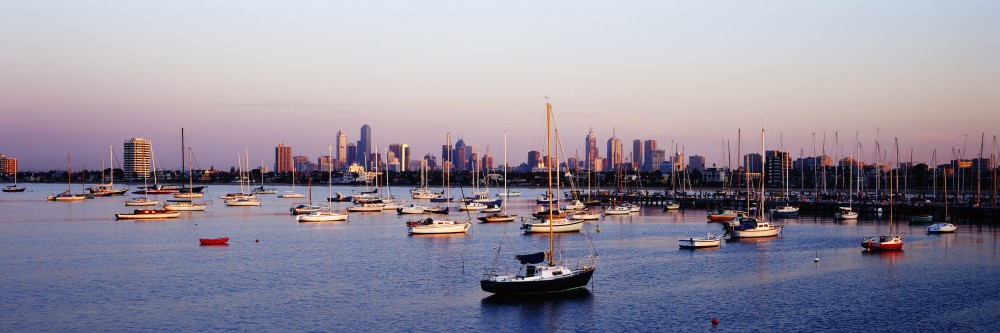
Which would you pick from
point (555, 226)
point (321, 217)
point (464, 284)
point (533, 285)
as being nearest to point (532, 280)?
point (533, 285)

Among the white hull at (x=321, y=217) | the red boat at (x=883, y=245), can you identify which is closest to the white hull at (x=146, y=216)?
the white hull at (x=321, y=217)

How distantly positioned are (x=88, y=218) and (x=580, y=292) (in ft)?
299

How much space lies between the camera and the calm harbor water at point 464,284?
43156mm

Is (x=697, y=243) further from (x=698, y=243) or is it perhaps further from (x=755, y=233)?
(x=755, y=233)

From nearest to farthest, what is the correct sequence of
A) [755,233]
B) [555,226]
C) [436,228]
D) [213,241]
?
1. [213,241]
2. [755,233]
3. [436,228]
4. [555,226]

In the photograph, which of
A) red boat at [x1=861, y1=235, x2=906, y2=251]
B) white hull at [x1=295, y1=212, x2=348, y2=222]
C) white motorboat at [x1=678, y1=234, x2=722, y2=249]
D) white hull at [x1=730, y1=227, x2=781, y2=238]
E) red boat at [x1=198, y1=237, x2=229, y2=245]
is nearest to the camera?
red boat at [x1=861, y1=235, x2=906, y2=251]

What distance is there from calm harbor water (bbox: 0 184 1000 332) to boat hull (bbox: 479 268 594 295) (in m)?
0.58

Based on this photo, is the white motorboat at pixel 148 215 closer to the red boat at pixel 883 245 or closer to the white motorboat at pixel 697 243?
the white motorboat at pixel 697 243

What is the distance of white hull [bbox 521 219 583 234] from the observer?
302 ft

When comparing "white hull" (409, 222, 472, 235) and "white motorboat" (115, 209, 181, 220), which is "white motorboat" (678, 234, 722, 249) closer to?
"white hull" (409, 222, 472, 235)

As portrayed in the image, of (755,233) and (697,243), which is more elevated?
(755,233)

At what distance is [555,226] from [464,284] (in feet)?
130

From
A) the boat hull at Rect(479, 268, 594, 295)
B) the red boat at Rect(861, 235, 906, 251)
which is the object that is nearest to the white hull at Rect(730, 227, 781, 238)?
the red boat at Rect(861, 235, 906, 251)

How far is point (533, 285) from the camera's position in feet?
155
